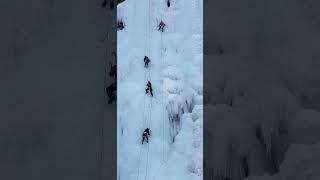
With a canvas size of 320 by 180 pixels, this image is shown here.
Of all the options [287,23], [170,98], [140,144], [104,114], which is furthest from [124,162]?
[287,23]

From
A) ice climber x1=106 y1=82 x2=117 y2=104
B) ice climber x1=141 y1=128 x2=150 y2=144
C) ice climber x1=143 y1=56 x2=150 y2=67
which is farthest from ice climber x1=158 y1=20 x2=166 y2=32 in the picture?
ice climber x1=141 y1=128 x2=150 y2=144

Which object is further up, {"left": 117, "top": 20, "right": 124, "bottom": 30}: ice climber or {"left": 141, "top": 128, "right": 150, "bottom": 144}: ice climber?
{"left": 117, "top": 20, "right": 124, "bottom": 30}: ice climber

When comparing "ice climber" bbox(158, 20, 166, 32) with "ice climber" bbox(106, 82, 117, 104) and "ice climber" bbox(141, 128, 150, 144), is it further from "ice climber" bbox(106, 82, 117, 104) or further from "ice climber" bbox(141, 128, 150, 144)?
"ice climber" bbox(141, 128, 150, 144)

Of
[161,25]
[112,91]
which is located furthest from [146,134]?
[161,25]

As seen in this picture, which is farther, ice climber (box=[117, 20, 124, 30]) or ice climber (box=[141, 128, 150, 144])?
ice climber (box=[117, 20, 124, 30])

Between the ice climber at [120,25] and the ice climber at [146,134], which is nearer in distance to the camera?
the ice climber at [146,134]

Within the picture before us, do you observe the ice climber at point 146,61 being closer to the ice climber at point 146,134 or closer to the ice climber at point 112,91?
the ice climber at point 112,91

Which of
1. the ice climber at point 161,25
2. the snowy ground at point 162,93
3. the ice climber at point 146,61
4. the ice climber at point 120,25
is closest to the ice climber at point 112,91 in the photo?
the snowy ground at point 162,93

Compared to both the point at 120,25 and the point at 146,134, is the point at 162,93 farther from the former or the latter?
the point at 120,25

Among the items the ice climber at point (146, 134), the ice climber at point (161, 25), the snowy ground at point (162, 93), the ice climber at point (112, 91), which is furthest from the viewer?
the ice climber at point (161, 25)
